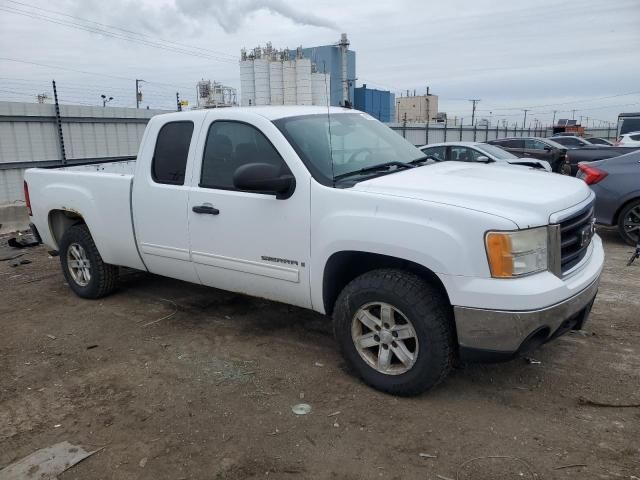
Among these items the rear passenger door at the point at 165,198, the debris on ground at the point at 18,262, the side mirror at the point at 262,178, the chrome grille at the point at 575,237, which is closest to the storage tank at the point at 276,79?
the debris on ground at the point at 18,262

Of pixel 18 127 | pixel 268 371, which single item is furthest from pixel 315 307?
pixel 18 127

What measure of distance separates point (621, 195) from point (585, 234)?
15.8 ft

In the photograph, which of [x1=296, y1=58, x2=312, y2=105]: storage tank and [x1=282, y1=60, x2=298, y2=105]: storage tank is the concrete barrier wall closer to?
[x1=296, y1=58, x2=312, y2=105]: storage tank

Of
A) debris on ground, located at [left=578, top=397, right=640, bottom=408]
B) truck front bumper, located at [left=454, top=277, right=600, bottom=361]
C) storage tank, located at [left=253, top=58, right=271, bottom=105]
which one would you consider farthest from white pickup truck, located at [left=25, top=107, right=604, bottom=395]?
storage tank, located at [left=253, top=58, right=271, bottom=105]

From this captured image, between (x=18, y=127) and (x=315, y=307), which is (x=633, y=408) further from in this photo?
(x=18, y=127)

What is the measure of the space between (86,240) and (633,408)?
16.5ft

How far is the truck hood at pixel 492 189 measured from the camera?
307 cm

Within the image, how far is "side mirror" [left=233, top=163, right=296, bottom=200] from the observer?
3572 mm

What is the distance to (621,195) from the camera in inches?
299

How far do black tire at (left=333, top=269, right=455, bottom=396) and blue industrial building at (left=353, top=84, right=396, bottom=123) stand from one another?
28949 millimetres

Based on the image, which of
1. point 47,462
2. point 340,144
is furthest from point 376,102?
point 47,462

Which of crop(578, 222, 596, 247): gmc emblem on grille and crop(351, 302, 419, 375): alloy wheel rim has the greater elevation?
crop(578, 222, 596, 247): gmc emblem on grille

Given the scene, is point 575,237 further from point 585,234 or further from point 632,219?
point 632,219

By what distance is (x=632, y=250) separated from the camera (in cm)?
743
